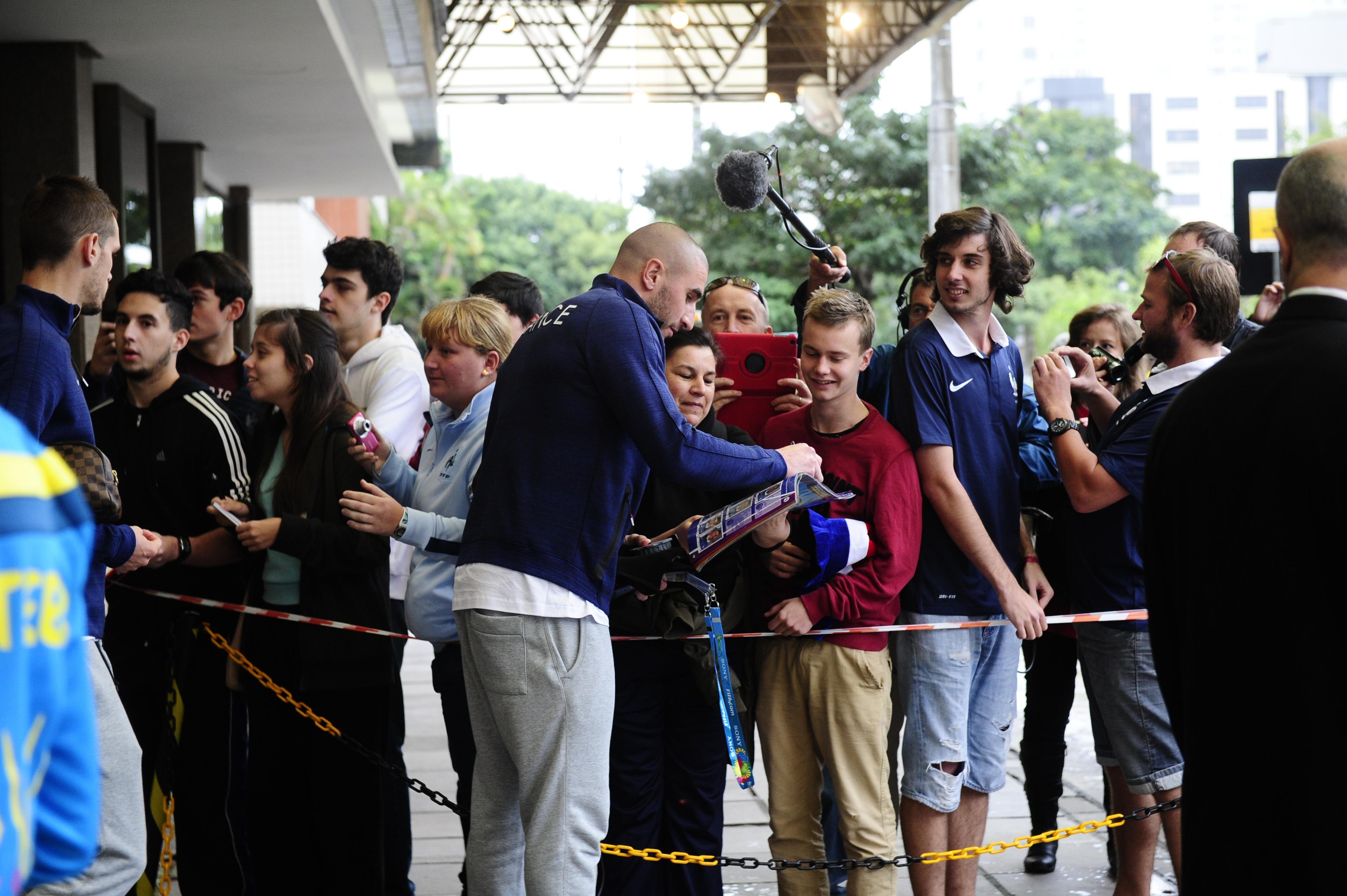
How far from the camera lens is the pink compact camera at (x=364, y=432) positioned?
4012mm

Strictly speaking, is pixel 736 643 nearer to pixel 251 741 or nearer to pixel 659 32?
pixel 251 741

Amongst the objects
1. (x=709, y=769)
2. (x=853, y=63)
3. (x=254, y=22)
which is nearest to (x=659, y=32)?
(x=853, y=63)

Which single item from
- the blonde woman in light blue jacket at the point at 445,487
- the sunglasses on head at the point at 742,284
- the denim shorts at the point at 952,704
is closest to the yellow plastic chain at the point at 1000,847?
the denim shorts at the point at 952,704

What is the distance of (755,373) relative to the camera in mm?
4434

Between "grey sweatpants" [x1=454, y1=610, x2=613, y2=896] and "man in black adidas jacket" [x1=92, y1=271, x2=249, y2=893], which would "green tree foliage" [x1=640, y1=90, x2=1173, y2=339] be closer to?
"man in black adidas jacket" [x1=92, y1=271, x2=249, y2=893]

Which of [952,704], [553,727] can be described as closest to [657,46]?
[952,704]

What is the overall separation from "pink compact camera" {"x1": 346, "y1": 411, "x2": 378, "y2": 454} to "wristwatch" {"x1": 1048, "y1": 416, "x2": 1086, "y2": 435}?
2.23 m

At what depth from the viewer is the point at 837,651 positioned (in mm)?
3771

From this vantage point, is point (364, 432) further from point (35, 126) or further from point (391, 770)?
point (35, 126)

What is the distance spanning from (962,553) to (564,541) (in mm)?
1459

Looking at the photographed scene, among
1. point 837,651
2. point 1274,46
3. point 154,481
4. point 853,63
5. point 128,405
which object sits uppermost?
point 1274,46

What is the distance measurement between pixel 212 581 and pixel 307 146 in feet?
27.2

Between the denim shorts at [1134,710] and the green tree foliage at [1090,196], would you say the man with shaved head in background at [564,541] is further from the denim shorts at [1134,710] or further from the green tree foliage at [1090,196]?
the green tree foliage at [1090,196]

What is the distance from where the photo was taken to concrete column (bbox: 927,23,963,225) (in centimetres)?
1505
